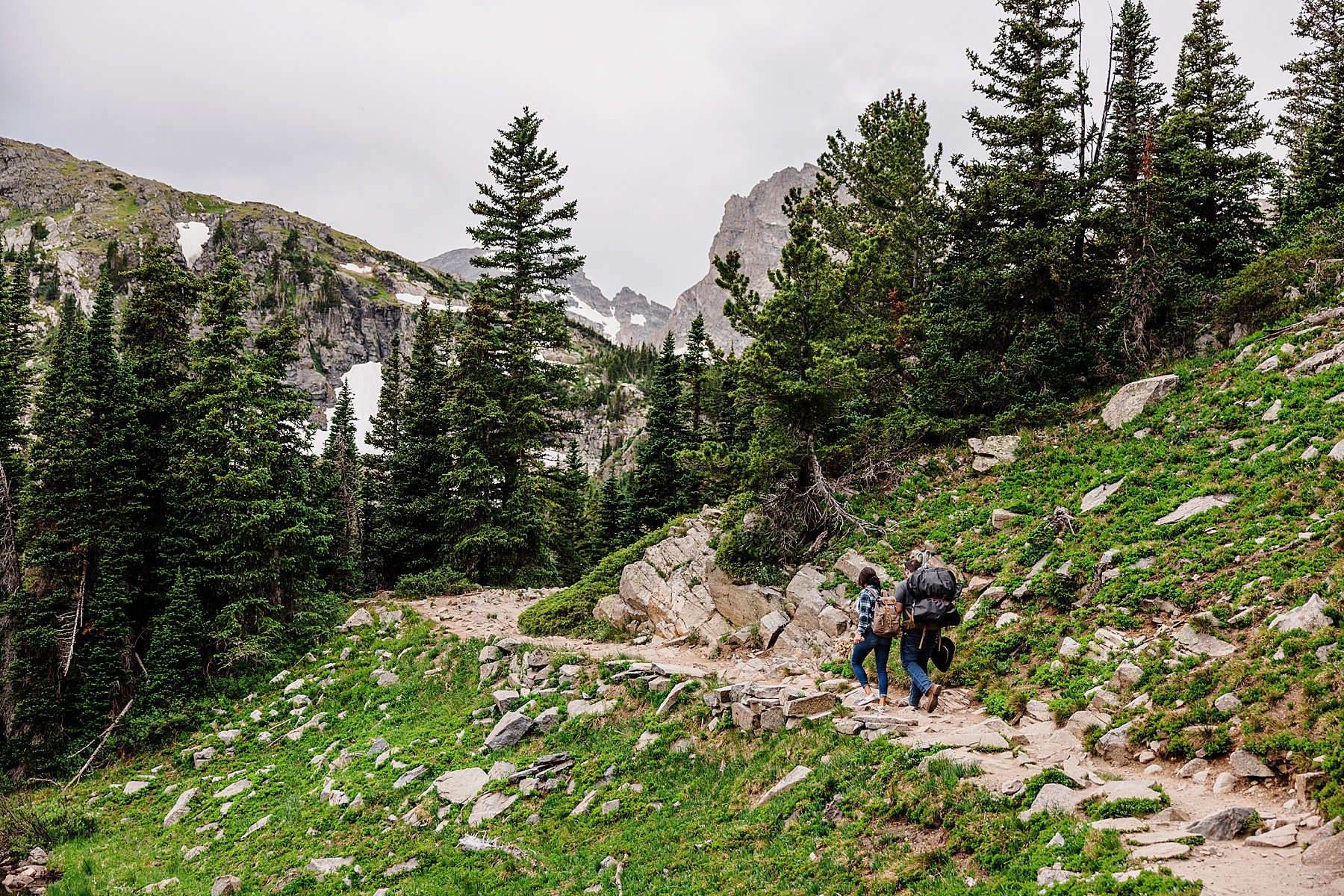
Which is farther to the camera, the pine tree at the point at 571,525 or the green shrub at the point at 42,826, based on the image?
the pine tree at the point at 571,525

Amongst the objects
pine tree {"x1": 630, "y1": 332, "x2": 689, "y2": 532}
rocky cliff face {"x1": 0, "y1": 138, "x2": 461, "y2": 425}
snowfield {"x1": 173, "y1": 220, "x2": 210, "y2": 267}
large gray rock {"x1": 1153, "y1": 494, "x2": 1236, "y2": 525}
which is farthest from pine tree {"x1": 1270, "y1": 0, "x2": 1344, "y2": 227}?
snowfield {"x1": 173, "y1": 220, "x2": 210, "y2": 267}

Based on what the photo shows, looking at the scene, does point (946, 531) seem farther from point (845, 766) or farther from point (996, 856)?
point (996, 856)

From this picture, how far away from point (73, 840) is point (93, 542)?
9.09m

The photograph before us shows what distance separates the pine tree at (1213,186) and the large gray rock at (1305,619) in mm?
14738

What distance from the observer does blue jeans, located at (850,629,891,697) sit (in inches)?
417

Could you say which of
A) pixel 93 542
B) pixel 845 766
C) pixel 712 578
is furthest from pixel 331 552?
pixel 845 766

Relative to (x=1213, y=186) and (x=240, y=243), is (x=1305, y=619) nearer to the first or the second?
(x=1213, y=186)

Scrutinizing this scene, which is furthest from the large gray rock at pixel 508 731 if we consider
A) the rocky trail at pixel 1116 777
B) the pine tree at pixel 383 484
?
the pine tree at pixel 383 484

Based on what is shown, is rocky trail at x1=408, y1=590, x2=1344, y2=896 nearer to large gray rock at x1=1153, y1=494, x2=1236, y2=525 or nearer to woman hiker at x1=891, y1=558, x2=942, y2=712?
woman hiker at x1=891, y1=558, x2=942, y2=712

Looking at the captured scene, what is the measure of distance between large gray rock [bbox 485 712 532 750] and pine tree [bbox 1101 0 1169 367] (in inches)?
779

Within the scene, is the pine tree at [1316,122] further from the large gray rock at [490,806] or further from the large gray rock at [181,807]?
the large gray rock at [181,807]

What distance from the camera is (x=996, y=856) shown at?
6.04 metres

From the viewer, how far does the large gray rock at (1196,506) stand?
38.1 feet

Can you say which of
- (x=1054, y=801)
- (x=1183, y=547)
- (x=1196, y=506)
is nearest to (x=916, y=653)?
(x=1054, y=801)
